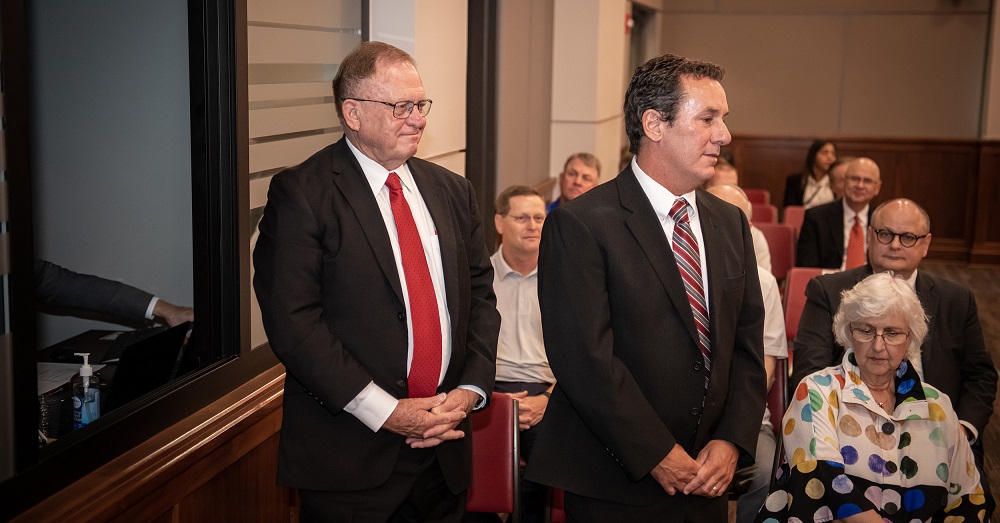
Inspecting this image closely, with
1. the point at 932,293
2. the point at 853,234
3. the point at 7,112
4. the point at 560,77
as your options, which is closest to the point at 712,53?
the point at 560,77

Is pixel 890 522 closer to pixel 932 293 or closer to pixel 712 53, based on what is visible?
pixel 932 293

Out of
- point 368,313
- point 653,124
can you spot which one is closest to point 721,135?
point 653,124

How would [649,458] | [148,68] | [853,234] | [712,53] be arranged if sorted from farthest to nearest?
[712,53]
[853,234]
[148,68]
[649,458]

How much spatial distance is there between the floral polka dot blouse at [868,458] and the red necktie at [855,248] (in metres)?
2.89

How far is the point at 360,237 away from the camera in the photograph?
2.09 metres

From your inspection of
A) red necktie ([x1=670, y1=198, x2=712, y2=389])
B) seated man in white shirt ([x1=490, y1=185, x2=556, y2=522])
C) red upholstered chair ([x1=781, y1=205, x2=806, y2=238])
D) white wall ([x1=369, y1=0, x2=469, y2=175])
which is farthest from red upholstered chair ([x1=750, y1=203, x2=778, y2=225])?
red necktie ([x1=670, y1=198, x2=712, y2=389])

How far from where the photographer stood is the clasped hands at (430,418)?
82.0 inches

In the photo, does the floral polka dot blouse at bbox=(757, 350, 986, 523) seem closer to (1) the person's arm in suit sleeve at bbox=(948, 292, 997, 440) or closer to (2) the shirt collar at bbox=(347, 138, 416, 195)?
(1) the person's arm in suit sleeve at bbox=(948, 292, 997, 440)

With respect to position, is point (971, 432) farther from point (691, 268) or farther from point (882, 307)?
point (691, 268)

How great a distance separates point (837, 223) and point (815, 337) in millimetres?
2697

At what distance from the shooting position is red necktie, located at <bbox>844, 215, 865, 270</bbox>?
5.50 metres

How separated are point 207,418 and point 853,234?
430cm

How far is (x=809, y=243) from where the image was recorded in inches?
231

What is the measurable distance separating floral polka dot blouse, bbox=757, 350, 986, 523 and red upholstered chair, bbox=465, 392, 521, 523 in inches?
28.4
